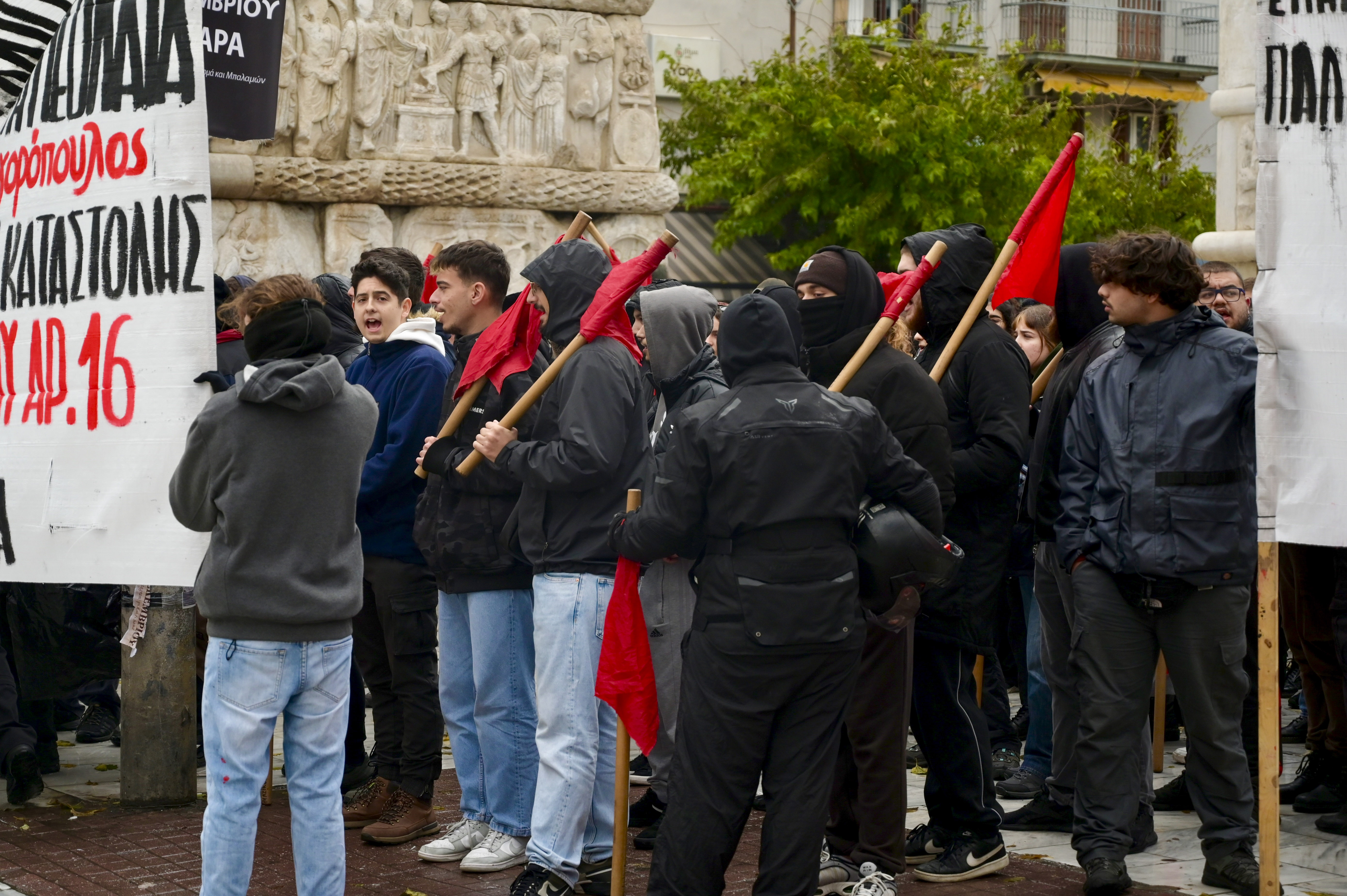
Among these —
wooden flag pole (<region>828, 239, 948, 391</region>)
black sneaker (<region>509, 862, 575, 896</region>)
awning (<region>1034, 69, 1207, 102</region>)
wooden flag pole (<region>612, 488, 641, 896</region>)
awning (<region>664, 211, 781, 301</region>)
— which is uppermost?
awning (<region>1034, 69, 1207, 102</region>)

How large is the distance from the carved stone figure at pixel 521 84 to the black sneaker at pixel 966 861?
9.79 m

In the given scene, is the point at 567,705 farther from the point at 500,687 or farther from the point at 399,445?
the point at 399,445

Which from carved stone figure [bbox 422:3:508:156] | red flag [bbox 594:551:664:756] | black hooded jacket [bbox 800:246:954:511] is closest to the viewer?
red flag [bbox 594:551:664:756]

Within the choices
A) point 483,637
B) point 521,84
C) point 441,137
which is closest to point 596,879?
point 483,637

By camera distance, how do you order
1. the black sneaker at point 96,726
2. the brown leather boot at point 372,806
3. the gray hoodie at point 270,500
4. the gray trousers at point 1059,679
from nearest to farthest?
1. the gray hoodie at point 270,500
2. the gray trousers at point 1059,679
3. the brown leather boot at point 372,806
4. the black sneaker at point 96,726

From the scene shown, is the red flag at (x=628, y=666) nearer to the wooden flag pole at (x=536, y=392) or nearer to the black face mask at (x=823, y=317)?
the wooden flag pole at (x=536, y=392)

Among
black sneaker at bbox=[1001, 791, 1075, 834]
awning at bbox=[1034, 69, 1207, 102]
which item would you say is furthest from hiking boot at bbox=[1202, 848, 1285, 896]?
awning at bbox=[1034, 69, 1207, 102]

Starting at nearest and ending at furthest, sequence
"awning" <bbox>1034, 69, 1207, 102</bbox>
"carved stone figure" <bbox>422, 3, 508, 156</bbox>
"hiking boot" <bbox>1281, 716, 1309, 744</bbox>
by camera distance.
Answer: "hiking boot" <bbox>1281, 716, 1309, 744</bbox>
"carved stone figure" <bbox>422, 3, 508, 156</bbox>
"awning" <bbox>1034, 69, 1207, 102</bbox>

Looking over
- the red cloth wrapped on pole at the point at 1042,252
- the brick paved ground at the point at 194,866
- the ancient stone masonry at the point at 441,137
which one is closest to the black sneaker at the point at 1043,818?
the brick paved ground at the point at 194,866

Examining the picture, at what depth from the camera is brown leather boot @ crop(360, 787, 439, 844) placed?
5812 mm

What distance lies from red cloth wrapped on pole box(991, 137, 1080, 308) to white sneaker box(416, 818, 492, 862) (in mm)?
2656

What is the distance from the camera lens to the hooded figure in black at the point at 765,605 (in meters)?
4.31

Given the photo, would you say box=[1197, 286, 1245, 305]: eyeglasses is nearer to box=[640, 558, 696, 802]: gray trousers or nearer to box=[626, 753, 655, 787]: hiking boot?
box=[640, 558, 696, 802]: gray trousers

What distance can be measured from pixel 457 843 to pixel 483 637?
763mm
